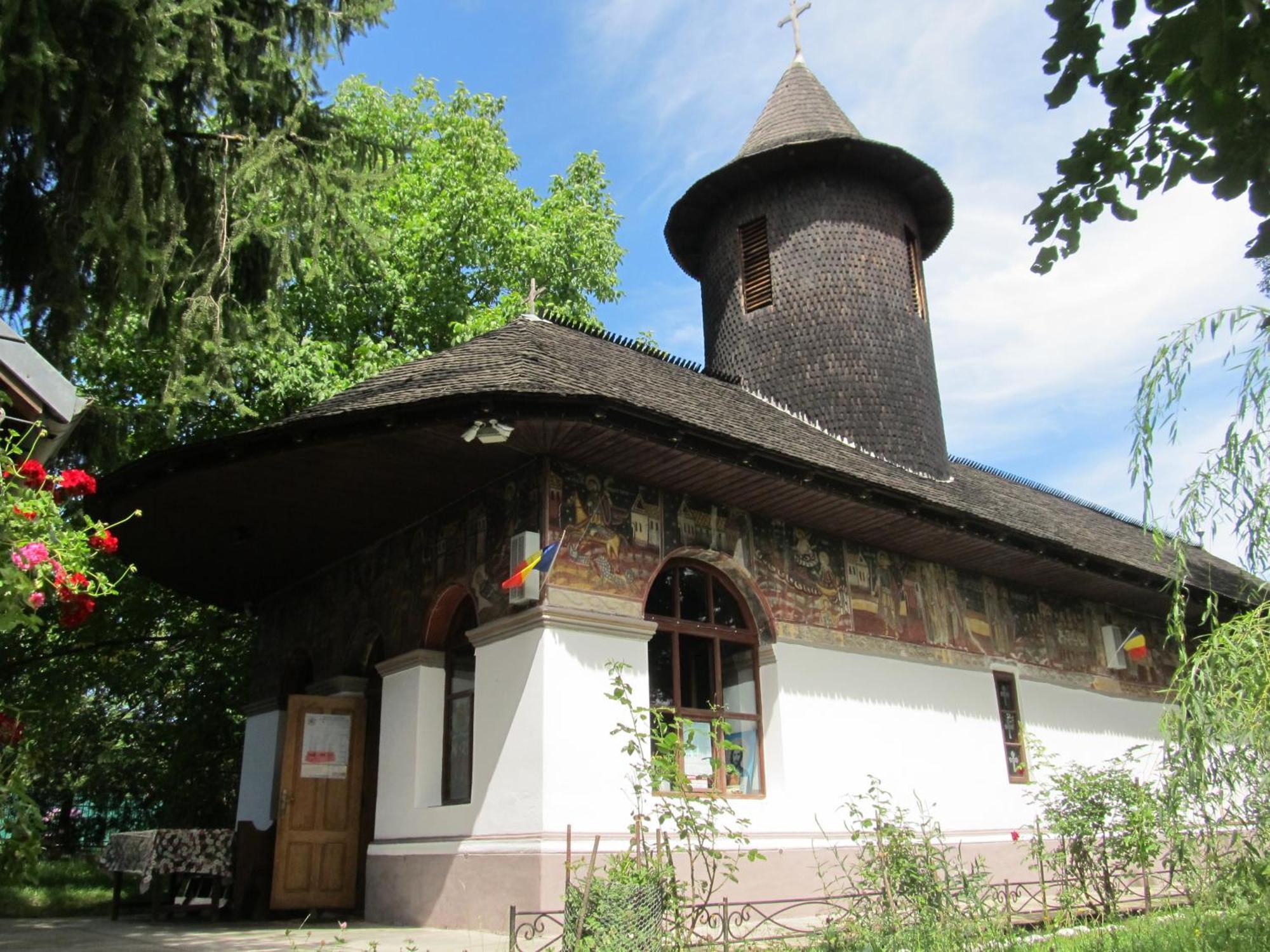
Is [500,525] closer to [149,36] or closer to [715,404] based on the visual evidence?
[715,404]

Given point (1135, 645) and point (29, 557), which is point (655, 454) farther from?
point (1135, 645)

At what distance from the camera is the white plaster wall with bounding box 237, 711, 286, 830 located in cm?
1359

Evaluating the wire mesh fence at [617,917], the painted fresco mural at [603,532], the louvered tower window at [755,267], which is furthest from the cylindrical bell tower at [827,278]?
the wire mesh fence at [617,917]

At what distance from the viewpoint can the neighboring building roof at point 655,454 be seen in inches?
355

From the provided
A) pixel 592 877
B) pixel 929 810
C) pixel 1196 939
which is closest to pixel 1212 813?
pixel 1196 939

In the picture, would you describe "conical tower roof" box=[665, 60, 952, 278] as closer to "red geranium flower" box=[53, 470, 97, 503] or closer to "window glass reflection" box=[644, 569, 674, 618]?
"window glass reflection" box=[644, 569, 674, 618]

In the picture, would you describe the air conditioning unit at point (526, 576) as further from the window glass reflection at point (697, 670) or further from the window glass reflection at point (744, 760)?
the window glass reflection at point (744, 760)

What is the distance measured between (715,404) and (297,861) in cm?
660

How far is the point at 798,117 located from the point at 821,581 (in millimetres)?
8532

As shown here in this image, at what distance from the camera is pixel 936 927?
254 inches

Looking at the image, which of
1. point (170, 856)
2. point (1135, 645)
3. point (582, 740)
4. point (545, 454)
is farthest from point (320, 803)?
point (1135, 645)

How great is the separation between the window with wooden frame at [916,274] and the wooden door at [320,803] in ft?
32.6

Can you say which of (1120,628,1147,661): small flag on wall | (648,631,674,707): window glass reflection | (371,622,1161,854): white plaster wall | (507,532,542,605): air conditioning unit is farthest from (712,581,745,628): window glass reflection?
(1120,628,1147,661): small flag on wall

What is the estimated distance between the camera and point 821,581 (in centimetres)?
1164
